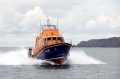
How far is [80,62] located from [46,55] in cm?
889

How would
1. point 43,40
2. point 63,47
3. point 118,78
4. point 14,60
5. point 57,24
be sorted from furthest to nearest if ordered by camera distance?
point 14,60 < point 57,24 < point 43,40 < point 63,47 < point 118,78

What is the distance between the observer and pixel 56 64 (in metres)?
40.4

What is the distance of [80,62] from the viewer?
152 ft

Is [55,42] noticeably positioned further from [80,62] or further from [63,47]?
[80,62]

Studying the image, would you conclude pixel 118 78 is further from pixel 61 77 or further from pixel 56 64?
pixel 56 64

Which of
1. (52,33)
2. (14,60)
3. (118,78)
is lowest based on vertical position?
(118,78)

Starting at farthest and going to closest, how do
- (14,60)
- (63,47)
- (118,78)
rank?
1. (14,60)
2. (63,47)
3. (118,78)

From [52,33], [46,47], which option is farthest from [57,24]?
[46,47]

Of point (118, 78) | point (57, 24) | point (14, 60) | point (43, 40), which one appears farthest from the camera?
point (14, 60)

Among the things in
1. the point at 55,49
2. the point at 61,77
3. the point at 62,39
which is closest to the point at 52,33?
the point at 62,39

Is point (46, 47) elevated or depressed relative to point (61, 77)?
elevated

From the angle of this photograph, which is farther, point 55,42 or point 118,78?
point 55,42

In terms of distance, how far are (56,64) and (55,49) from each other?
9.98 feet

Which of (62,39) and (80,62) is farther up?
(62,39)
